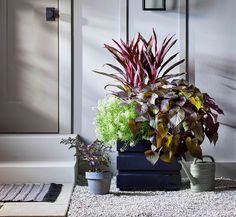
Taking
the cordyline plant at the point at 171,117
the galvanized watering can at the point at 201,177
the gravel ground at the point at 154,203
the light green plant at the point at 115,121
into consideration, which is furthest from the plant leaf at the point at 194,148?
the light green plant at the point at 115,121

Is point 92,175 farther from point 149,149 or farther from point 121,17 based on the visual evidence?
point 121,17

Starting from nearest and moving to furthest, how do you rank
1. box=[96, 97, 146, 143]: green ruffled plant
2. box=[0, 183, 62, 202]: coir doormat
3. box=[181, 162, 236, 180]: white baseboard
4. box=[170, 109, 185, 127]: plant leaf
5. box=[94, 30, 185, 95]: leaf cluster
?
box=[0, 183, 62, 202]: coir doormat
box=[170, 109, 185, 127]: plant leaf
box=[96, 97, 146, 143]: green ruffled plant
box=[94, 30, 185, 95]: leaf cluster
box=[181, 162, 236, 180]: white baseboard

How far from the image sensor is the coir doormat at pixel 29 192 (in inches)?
120

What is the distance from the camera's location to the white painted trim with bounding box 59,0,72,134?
4.08 metres

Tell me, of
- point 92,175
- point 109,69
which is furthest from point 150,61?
point 92,175

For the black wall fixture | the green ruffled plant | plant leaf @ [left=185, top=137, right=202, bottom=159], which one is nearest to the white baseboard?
plant leaf @ [left=185, top=137, right=202, bottom=159]

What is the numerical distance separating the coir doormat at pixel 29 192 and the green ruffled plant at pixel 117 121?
476 mm

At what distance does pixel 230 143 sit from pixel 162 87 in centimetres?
98

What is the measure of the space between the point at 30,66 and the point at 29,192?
1.25m

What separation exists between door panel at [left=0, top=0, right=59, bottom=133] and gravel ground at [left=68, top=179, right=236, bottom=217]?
3.03 feet

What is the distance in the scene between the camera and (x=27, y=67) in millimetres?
4113

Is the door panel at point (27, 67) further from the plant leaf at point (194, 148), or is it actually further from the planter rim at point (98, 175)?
the plant leaf at point (194, 148)

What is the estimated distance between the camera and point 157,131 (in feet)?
10.7

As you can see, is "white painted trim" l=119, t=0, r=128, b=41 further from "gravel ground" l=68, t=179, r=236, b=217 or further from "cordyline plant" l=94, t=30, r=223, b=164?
"gravel ground" l=68, t=179, r=236, b=217
